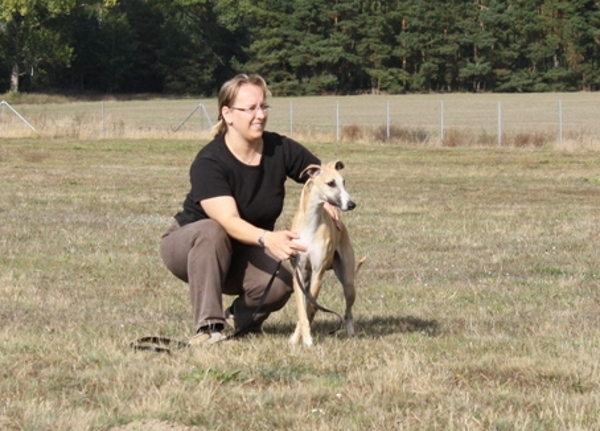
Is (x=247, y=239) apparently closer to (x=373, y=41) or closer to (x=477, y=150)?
(x=477, y=150)

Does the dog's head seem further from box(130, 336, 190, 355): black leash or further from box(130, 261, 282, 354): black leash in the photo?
box(130, 336, 190, 355): black leash

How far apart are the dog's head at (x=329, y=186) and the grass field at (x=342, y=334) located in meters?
0.89

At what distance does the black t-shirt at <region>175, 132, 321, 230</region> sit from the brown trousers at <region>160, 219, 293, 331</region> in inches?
7.2

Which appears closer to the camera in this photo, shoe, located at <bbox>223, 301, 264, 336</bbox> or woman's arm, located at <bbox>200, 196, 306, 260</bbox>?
woman's arm, located at <bbox>200, 196, 306, 260</bbox>

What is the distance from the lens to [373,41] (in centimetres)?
8656

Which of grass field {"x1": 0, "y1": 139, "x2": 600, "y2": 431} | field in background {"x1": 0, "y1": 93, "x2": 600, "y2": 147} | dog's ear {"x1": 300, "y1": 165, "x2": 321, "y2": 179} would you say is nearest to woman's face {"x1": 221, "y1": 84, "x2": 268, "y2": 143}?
dog's ear {"x1": 300, "y1": 165, "x2": 321, "y2": 179}

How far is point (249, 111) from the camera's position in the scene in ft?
24.7

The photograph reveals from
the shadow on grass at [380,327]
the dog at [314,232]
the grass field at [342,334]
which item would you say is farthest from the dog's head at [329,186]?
the shadow on grass at [380,327]

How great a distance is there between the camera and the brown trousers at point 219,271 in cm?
749

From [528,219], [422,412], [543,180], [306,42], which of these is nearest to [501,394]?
[422,412]

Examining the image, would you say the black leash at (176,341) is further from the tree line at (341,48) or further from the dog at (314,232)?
the tree line at (341,48)

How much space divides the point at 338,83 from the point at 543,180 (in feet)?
216

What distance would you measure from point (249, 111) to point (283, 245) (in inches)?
39.4

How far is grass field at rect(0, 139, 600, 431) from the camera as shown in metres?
5.77
